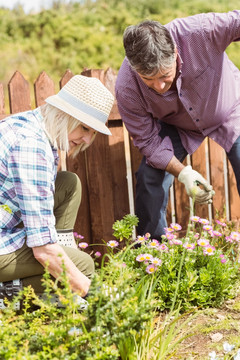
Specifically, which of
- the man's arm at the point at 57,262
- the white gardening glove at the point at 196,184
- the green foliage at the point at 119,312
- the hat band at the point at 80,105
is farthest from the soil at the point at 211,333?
the hat band at the point at 80,105

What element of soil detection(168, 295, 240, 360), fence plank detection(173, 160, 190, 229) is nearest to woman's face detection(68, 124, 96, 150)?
soil detection(168, 295, 240, 360)

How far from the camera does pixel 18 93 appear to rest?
A: 3.34m

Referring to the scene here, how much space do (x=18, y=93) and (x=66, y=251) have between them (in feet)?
4.34

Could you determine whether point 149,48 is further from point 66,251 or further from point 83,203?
point 83,203

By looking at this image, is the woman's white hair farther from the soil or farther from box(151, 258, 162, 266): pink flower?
the soil

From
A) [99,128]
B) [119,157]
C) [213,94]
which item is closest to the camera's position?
[99,128]

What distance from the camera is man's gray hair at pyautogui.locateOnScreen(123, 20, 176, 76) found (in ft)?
8.11

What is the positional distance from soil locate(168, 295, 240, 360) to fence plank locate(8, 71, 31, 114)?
1.86 meters

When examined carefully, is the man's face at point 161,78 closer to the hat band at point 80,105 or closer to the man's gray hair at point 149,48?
the man's gray hair at point 149,48

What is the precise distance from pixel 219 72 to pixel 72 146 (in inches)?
46.3

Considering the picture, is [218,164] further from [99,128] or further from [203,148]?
[99,128]

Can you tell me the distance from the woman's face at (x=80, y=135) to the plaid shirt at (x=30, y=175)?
0.41 ft

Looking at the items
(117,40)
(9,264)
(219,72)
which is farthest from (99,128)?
(117,40)

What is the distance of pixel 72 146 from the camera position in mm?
2477
